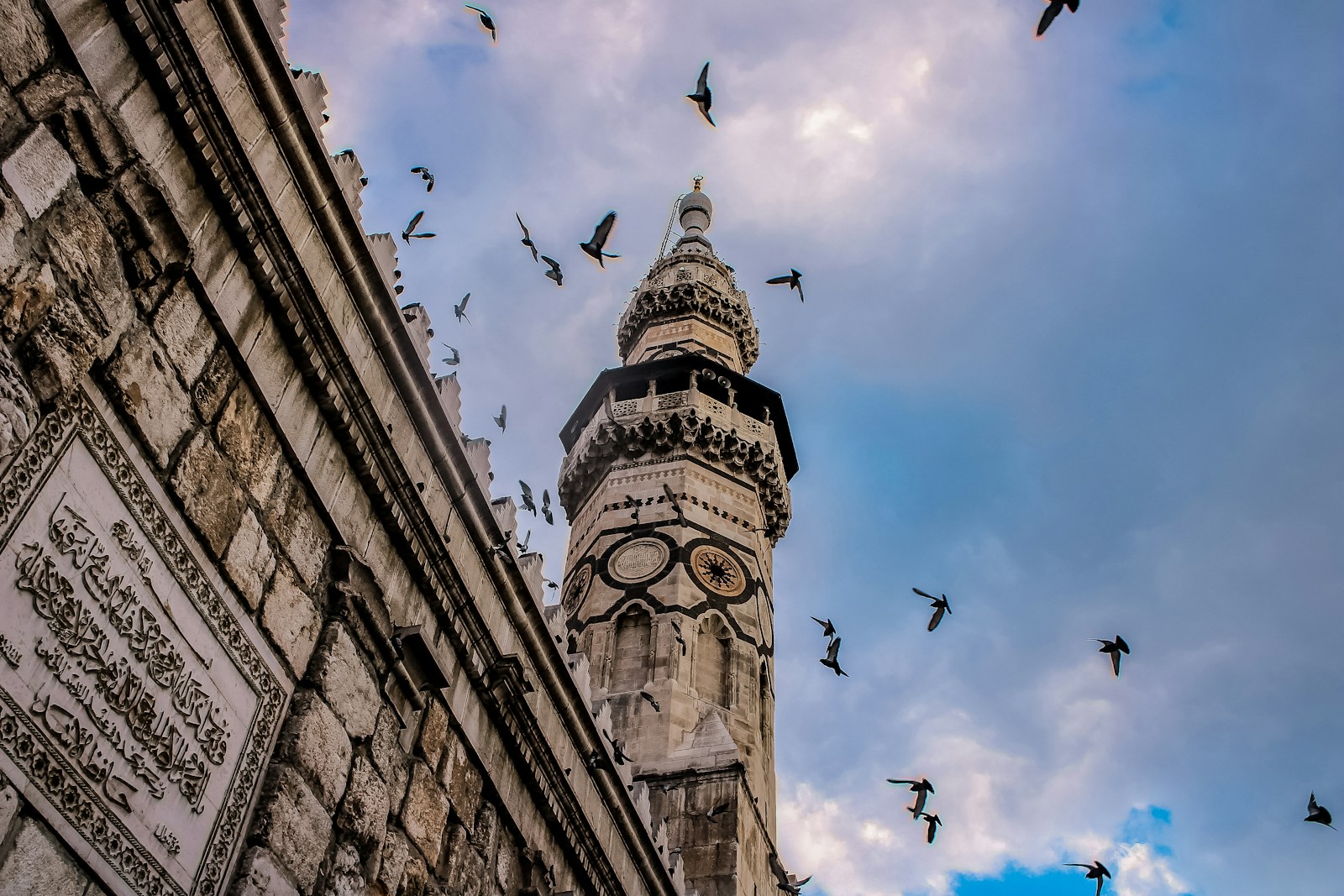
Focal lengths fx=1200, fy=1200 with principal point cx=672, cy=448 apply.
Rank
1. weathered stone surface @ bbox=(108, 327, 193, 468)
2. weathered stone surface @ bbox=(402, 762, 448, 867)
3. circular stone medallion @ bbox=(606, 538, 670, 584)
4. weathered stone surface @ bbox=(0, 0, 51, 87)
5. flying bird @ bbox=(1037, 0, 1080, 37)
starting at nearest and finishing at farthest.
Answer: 1. weathered stone surface @ bbox=(0, 0, 51, 87)
2. weathered stone surface @ bbox=(108, 327, 193, 468)
3. weathered stone surface @ bbox=(402, 762, 448, 867)
4. flying bird @ bbox=(1037, 0, 1080, 37)
5. circular stone medallion @ bbox=(606, 538, 670, 584)

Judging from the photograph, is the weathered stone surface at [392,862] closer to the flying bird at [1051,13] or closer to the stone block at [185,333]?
the stone block at [185,333]

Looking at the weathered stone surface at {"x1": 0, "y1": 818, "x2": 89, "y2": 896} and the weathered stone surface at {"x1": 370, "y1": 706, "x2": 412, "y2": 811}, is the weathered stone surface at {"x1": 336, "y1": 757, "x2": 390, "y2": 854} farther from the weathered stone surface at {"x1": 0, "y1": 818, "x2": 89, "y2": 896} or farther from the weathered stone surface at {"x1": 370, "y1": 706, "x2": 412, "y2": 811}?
the weathered stone surface at {"x1": 0, "y1": 818, "x2": 89, "y2": 896}

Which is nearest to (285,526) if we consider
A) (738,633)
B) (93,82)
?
(93,82)

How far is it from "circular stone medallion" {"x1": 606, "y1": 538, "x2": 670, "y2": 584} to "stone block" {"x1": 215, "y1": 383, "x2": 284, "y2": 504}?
1149 cm

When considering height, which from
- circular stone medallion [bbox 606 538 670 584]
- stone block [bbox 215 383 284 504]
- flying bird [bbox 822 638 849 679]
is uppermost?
circular stone medallion [bbox 606 538 670 584]

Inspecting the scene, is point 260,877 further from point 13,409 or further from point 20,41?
point 20,41

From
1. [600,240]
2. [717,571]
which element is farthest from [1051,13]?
[717,571]

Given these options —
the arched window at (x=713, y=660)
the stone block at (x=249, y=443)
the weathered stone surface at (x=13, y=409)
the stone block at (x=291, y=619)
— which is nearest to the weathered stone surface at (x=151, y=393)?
the stone block at (x=249, y=443)

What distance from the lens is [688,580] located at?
15.9 meters

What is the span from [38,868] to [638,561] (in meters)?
13.1

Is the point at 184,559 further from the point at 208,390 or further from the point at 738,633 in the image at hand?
the point at 738,633

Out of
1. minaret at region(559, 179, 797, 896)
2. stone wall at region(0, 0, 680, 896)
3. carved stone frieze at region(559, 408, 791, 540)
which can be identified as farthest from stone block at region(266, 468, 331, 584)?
carved stone frieze at region(559, 408, 791, 540)

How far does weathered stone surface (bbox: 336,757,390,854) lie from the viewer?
4668mm

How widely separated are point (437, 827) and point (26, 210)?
3.06 m
